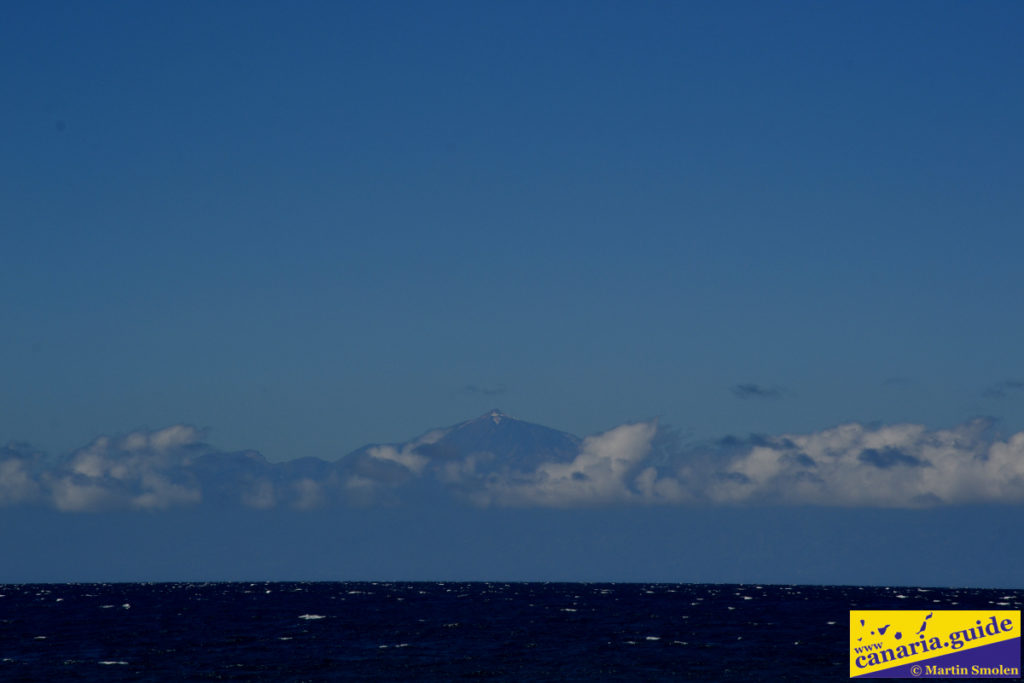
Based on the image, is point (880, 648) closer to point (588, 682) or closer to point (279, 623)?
point (588, 682)

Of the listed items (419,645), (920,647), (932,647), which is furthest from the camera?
(419,645)

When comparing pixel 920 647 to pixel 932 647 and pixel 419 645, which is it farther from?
pixel 419 645

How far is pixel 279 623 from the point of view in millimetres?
132625

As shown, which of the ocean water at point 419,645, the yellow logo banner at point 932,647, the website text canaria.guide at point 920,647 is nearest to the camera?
the yellow logo banner at point 932,647

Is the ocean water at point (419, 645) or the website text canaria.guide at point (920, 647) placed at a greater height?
the website text canaria.guide at point (920, 647)

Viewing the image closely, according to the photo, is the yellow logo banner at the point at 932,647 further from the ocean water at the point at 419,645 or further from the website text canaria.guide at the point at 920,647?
the ocean water at the point at 419,645

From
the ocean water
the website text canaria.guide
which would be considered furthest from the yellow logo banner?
the ocean water

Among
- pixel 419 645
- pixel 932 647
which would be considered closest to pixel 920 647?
pixel 932 647

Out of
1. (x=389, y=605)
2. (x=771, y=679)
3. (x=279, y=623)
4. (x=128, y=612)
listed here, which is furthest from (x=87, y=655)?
(x=389, y=605)

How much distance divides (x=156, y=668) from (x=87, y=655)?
1282cm

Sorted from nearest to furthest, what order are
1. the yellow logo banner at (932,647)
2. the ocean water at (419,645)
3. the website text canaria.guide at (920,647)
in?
the yellow logo banner at (932,647), the website text canaria.guide at (920,647), the ocean water at (419,645)

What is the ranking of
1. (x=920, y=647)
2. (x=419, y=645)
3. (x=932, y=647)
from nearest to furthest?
(x=920, y=647) → (x=932, y=647) → (x=419, y=645)

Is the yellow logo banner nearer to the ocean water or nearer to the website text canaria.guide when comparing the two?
the website text canaria.guide

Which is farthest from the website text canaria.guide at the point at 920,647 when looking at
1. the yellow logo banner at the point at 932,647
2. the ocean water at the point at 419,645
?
the ocean water at the point at 419,645
